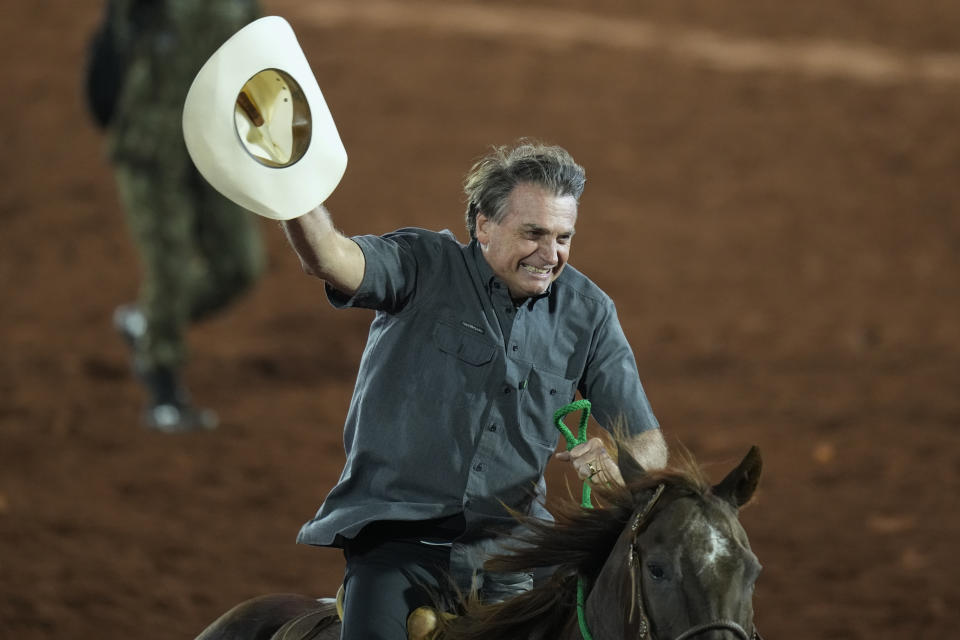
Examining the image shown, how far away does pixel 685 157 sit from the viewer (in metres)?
Answer: 17.0

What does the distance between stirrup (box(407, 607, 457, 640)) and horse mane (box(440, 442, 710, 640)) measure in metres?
0.03

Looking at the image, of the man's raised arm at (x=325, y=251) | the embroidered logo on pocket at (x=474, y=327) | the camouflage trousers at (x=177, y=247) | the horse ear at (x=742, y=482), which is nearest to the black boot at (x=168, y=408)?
the camouflage trousers at (x=177, y=247)

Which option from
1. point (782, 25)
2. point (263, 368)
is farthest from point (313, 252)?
point (782, 25)

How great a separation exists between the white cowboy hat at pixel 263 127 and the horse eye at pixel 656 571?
108cm

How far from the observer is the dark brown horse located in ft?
9.27

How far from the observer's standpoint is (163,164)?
9.91m

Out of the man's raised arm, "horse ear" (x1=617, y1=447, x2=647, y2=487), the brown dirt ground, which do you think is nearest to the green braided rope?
"horse ear" (x1=617, y1=447, x2=647, y2=487)

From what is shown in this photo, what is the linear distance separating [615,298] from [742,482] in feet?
34.8

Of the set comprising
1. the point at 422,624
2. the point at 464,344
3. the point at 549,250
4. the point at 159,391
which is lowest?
the point at 159,391

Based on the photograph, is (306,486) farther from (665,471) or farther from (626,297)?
(665,471)

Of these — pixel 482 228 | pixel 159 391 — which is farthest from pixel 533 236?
pixel 159 391

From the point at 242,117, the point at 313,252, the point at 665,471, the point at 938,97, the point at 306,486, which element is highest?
the point at 938,97

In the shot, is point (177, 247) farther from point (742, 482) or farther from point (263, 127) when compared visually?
point (742, 482)

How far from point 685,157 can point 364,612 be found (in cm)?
1411
